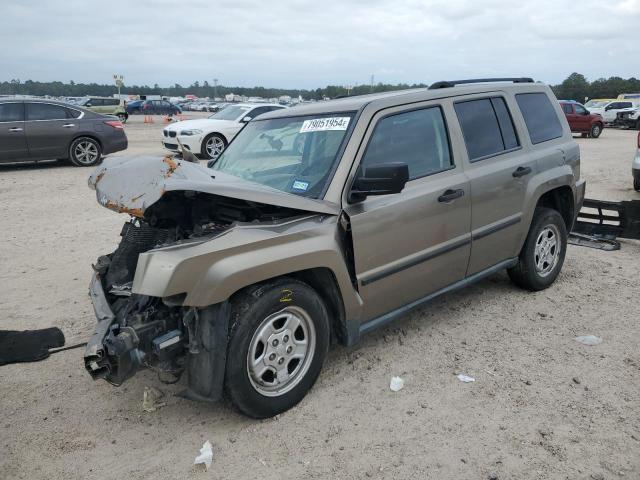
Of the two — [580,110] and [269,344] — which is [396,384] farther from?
[580,110]

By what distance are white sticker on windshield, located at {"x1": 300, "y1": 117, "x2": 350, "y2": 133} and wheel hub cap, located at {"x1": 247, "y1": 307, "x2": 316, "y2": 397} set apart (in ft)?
4.29

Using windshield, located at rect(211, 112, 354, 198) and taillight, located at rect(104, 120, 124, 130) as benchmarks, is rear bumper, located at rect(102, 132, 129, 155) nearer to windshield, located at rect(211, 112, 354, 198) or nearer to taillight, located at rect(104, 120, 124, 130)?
taillight, located at rect(104, 120, 124, 130)

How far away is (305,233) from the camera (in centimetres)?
309

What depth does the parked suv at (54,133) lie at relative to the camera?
11867 mm

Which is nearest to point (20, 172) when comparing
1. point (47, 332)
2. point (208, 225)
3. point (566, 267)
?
point (47, 332)

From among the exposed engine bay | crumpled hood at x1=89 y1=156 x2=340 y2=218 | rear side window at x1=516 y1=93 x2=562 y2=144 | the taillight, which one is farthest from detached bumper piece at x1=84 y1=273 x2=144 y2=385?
the taillight

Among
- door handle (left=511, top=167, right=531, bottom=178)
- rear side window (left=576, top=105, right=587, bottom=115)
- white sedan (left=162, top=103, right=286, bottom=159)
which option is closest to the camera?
door handle (left=511, top=167, right=531, bottom=178)

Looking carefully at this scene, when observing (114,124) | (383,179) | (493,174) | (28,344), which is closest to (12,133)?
(114,124)

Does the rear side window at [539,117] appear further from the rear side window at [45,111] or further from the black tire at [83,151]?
the rear side window at [45,111]

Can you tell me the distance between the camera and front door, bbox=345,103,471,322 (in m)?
3.38

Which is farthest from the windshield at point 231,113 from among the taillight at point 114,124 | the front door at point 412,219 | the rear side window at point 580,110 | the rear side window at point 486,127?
the rear side window at point 580,110

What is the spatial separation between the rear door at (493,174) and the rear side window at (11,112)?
11.3 metres

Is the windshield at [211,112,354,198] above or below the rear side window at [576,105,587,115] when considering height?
below

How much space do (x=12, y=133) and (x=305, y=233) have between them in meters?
11.3
